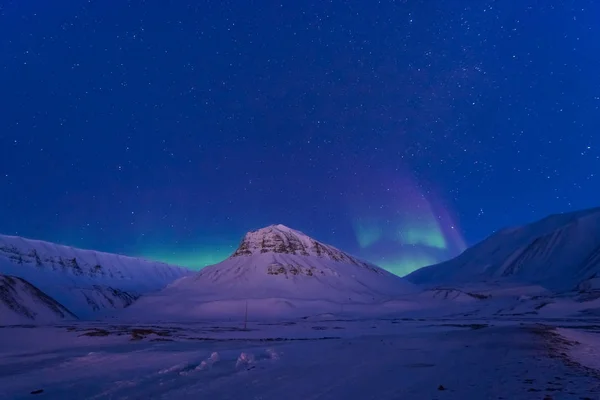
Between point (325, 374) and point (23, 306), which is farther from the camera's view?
point (23, 306)

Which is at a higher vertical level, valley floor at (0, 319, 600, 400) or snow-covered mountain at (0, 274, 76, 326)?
snow-covered mountain at (0, 274, 76, 326)

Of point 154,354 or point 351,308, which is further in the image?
point 351,308

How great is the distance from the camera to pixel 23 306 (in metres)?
85.6

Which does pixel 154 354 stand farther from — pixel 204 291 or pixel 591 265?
pixel 591 265

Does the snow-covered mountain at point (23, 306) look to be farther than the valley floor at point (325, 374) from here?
Yes

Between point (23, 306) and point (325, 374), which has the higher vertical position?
point (23, 306)

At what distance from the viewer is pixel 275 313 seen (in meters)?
136

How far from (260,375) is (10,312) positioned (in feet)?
264

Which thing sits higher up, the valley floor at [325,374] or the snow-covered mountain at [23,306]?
the snow-covered mountain at [23,306]

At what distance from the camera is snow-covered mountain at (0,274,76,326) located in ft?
260

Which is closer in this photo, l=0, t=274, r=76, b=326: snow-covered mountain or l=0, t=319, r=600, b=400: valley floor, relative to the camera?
l=0, t=319, r=600, b=400: valley floor

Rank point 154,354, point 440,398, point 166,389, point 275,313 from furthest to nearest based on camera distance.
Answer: point 275,313 → point 154,354 → point 166,389 → point 440,398

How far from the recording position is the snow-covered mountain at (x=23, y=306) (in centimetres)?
7938

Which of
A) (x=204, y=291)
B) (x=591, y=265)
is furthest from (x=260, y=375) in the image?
(x=591, y=265)
